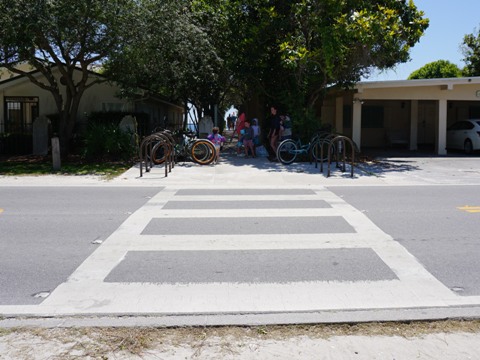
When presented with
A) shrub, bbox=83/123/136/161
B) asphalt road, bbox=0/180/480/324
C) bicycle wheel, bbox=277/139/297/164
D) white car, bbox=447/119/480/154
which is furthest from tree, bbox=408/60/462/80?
asphalt road, bbox=0/180/480/324

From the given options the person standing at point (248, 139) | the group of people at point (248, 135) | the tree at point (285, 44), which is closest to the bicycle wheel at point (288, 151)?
the tree at point (285, 44)

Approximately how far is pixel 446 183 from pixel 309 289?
32.1 ft

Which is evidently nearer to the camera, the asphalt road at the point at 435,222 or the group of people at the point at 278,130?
the asphalt road at the point at 435,222

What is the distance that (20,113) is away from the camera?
Result: 23.6m

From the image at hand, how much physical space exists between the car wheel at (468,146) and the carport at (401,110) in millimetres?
1298

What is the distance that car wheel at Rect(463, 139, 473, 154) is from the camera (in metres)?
23.3

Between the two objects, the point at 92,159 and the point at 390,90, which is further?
the point at 390,90

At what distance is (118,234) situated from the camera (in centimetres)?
780

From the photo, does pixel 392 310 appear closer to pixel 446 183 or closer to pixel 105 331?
pixel 105 331

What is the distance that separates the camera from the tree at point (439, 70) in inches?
1612

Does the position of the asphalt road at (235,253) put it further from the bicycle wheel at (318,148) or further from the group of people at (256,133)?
the group of people at (256,133)

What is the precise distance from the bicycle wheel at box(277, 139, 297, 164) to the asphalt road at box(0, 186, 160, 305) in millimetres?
6201

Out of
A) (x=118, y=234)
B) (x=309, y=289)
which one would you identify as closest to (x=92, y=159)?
(x=118, y=234)

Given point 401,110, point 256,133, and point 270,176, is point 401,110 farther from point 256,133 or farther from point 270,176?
point 270,176
